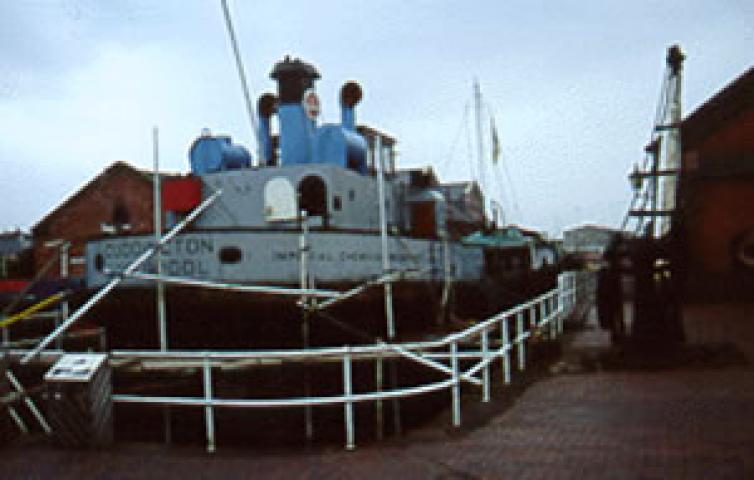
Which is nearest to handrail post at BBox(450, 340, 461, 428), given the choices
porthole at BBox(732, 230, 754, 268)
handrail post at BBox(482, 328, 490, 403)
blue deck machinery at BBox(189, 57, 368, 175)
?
handrail post at BBox(482, 328, 490, 403)

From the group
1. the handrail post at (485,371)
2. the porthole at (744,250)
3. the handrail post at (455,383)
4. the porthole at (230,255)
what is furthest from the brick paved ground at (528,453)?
the porthole at (744,250)

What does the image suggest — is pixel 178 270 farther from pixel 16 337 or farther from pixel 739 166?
pixel 739 166

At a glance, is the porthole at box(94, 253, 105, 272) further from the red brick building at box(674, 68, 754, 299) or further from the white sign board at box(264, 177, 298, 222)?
the red brick building at box(674, 68, 754, 299)

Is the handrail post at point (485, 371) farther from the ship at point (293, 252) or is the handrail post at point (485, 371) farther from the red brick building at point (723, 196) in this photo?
the red brick building at point (723, 196)

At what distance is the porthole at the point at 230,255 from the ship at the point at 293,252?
0.02 metres

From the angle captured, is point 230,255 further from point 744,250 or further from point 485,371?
point 744,250

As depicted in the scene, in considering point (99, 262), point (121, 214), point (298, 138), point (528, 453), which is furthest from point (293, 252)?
point (121, 214)

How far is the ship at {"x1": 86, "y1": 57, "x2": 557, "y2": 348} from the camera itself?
1184 cm

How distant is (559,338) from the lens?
13.7 meters

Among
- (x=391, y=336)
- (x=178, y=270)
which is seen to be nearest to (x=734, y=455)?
(x=391, y=336)

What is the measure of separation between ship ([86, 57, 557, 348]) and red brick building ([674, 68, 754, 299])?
19.5 ft

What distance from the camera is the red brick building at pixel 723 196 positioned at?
68.5 feet

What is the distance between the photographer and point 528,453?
249 inches

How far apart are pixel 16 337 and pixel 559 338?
10.3m
